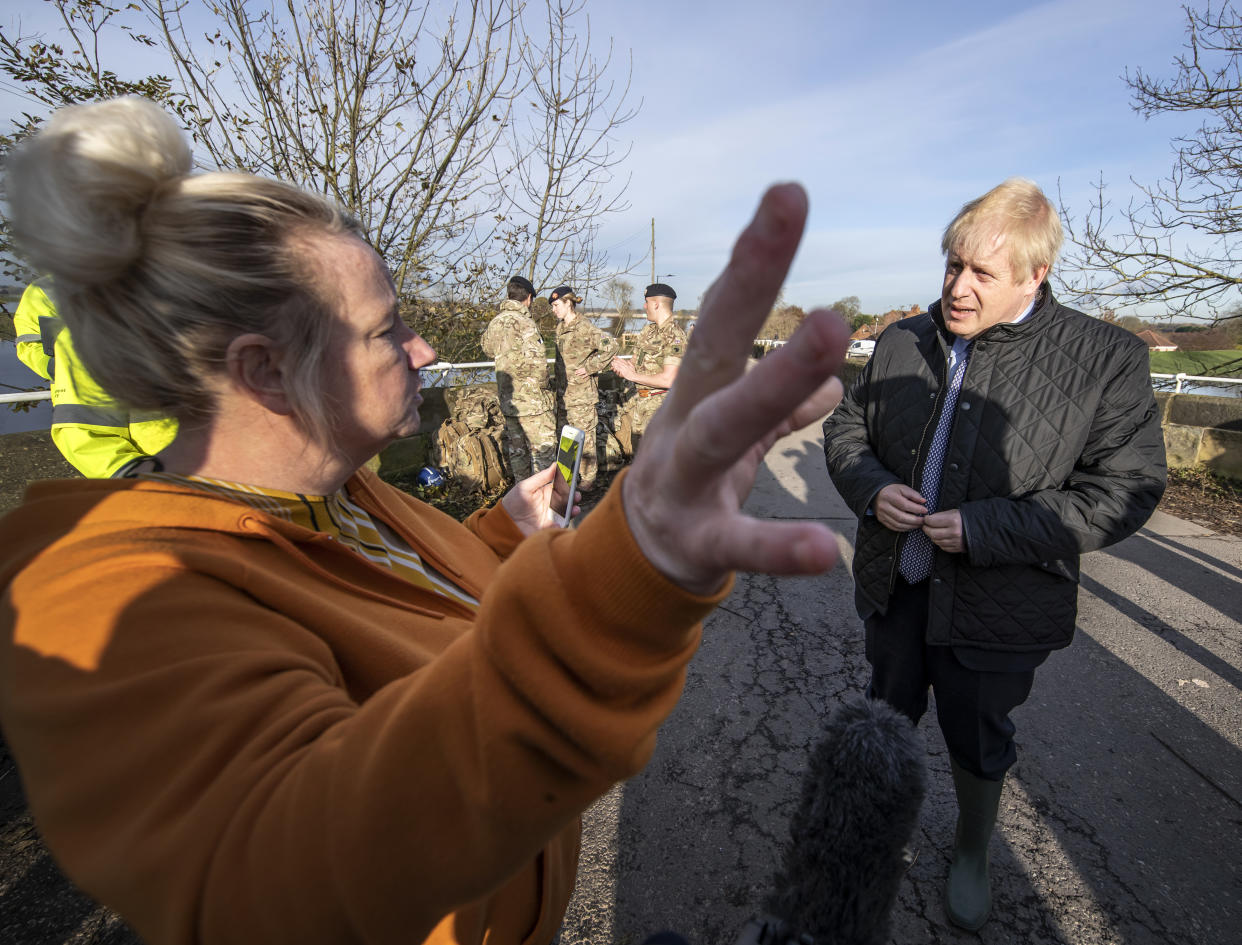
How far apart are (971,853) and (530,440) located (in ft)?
18.3

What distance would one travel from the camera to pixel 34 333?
9.04 feet

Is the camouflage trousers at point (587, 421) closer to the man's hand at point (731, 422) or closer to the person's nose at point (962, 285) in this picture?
the person's nose at point (962, 285)

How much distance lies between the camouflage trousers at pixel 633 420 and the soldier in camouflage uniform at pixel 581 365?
59 cm

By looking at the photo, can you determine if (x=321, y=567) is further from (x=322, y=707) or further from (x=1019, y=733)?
(x=1019, y=733)

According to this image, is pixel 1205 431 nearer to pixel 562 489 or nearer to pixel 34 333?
pixel 562 489

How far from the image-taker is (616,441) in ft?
26.7

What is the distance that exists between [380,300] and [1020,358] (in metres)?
1.98

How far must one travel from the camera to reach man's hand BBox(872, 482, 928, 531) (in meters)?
1.99

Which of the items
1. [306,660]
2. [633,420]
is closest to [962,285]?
[306,660]

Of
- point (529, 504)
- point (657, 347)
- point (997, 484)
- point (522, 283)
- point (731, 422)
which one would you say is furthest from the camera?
point (657, 347)

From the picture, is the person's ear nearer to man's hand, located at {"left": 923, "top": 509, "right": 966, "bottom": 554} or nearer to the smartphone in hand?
the smartphone in hand

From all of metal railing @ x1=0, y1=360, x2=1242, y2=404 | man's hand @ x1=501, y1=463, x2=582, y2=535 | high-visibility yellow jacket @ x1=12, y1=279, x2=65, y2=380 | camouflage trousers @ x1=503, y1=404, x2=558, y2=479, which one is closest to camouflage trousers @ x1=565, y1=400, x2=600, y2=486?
camouflage trousers @ x1=503, y1=404, x2=558, y2=479

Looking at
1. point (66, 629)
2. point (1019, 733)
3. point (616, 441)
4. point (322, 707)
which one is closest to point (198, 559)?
point (66, 629)

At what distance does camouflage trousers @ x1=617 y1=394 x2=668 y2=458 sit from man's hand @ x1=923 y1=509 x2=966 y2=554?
19.2 ft
